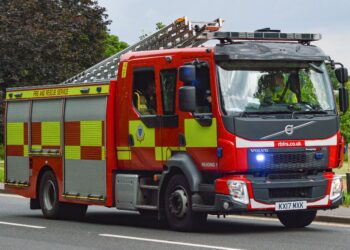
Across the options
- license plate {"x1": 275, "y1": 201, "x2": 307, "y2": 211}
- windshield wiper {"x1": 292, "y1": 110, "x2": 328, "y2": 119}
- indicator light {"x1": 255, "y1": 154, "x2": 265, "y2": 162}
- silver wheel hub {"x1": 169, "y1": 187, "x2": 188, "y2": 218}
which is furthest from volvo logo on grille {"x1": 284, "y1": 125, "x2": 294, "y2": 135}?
silver wheel hub {"x1": 169, "y1": 187, "x2": 188, "y2": 218}

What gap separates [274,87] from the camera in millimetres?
15812

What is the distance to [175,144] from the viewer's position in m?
16.2

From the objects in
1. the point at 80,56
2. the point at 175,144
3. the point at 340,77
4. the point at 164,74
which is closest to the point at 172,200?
the point at 175,144

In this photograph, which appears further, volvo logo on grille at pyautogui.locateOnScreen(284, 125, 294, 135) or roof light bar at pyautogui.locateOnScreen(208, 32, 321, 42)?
roof light bar at pyautogui.locateOnScreen(208, 32, 321, 42)

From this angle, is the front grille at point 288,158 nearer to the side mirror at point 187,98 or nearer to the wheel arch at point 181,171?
the wheel arch at point 181,171

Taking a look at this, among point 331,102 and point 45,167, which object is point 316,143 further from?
point 45,167

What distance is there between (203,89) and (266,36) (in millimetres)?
1272

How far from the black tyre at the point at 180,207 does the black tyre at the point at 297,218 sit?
1.55 m

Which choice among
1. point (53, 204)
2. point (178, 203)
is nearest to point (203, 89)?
point (178, 203)

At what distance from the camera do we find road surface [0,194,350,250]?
46.6ft

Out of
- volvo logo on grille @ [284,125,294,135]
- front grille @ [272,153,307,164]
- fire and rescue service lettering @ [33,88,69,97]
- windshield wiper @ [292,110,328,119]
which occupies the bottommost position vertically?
front grille @ [272,153,307,164]

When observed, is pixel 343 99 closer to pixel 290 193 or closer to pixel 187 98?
pixel 290 193

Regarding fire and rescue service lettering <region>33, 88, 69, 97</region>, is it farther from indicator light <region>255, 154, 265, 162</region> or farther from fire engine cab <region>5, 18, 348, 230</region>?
indicator light <region>255, 154, 265, 162</region>

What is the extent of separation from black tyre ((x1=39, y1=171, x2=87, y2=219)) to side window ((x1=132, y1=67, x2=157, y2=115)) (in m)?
3.30
